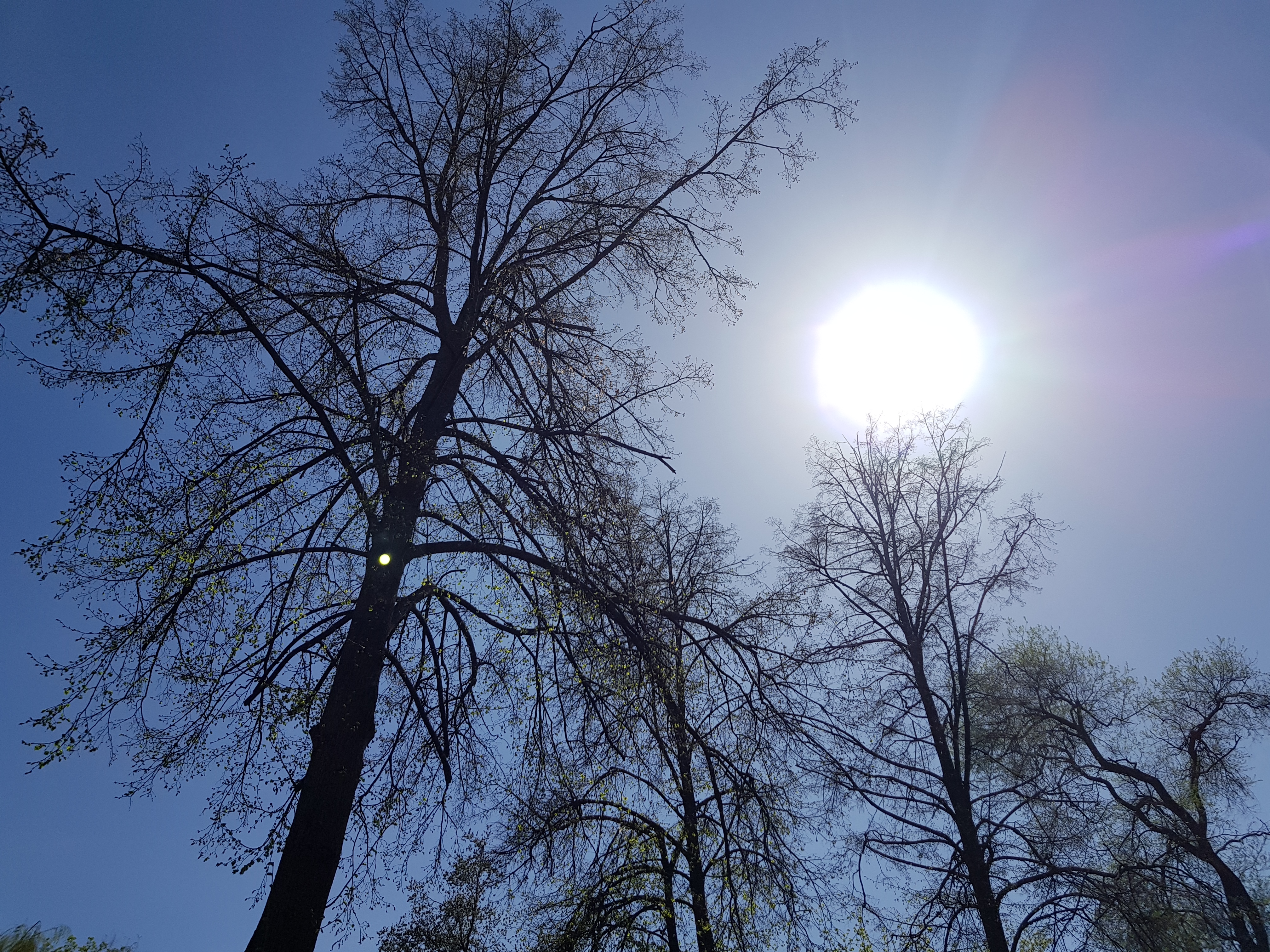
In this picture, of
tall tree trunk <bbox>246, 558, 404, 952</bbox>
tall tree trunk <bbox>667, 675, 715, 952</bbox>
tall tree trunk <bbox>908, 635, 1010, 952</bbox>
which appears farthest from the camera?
tall tree trunk <bbox>908, 635, 1010, 952</bbox>

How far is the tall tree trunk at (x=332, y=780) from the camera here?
5.27 m

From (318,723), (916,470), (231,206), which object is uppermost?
(916,470)

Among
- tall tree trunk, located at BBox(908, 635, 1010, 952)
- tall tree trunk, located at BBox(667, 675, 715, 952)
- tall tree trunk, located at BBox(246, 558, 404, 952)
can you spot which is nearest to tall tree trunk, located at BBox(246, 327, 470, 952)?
tall tree trunk, located at BBox(246, 558, 404, 952)

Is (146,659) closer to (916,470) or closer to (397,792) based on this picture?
(397,792)

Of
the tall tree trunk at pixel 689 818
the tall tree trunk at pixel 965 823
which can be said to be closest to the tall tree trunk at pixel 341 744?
the tall tree trunk at pixel 689 818

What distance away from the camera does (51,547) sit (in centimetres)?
577

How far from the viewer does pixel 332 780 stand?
19.2ft

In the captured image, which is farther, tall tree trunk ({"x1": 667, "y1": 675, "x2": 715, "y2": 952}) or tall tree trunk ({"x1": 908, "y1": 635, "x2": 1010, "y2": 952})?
tall tree trunk ({"x1": 908, "y1": 635, "x2": 1010, "y2": 952})

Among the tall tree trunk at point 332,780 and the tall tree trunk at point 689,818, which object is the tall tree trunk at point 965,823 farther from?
the tall tree trunk at point 332,780

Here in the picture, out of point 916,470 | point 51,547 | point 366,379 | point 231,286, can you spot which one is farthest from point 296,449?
point 916,470

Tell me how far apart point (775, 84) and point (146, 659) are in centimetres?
936

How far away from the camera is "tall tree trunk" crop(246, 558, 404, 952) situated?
527 cm

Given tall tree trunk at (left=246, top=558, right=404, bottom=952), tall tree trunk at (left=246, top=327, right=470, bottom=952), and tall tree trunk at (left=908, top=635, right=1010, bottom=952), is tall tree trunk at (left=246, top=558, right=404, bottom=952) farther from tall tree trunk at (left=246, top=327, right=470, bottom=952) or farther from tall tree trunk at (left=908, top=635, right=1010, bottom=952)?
tall tree trunk at (left=908, top=635, right=1010, bottom=952)

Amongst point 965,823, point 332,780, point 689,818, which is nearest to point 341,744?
point 332,780
